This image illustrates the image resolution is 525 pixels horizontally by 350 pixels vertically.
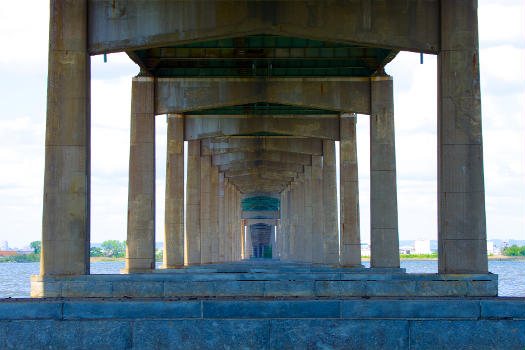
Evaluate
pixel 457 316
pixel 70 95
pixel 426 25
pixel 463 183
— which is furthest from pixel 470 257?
pixel 70 95

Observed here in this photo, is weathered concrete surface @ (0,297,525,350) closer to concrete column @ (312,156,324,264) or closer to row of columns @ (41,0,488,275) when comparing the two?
row of columns @ (41,0,488,275)

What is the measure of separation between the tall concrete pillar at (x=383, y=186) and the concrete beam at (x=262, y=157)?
1030 inches

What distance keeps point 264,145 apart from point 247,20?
108ft

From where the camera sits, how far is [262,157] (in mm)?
66688

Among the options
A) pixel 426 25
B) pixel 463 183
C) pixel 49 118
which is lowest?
pixel 463 183

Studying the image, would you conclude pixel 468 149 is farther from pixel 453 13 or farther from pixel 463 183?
pixel 453 13

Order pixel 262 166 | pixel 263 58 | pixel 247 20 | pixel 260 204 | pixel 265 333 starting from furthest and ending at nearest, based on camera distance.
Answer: pixel 260 204 → pixel 262 166 → pixel 263 58 → pixel 247 20 → pixel 265 333

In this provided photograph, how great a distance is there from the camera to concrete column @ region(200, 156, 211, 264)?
64250mm

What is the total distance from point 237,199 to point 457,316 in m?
95.3

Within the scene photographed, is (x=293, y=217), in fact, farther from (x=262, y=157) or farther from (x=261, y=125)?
(x=261, y=125)

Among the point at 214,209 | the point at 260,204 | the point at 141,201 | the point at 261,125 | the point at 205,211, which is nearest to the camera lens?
the point at 141,201

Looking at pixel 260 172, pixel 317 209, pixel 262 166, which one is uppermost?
pixel 260 172

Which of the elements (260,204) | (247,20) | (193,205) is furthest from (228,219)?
(247,20)

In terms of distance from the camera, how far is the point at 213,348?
44.9 ft
